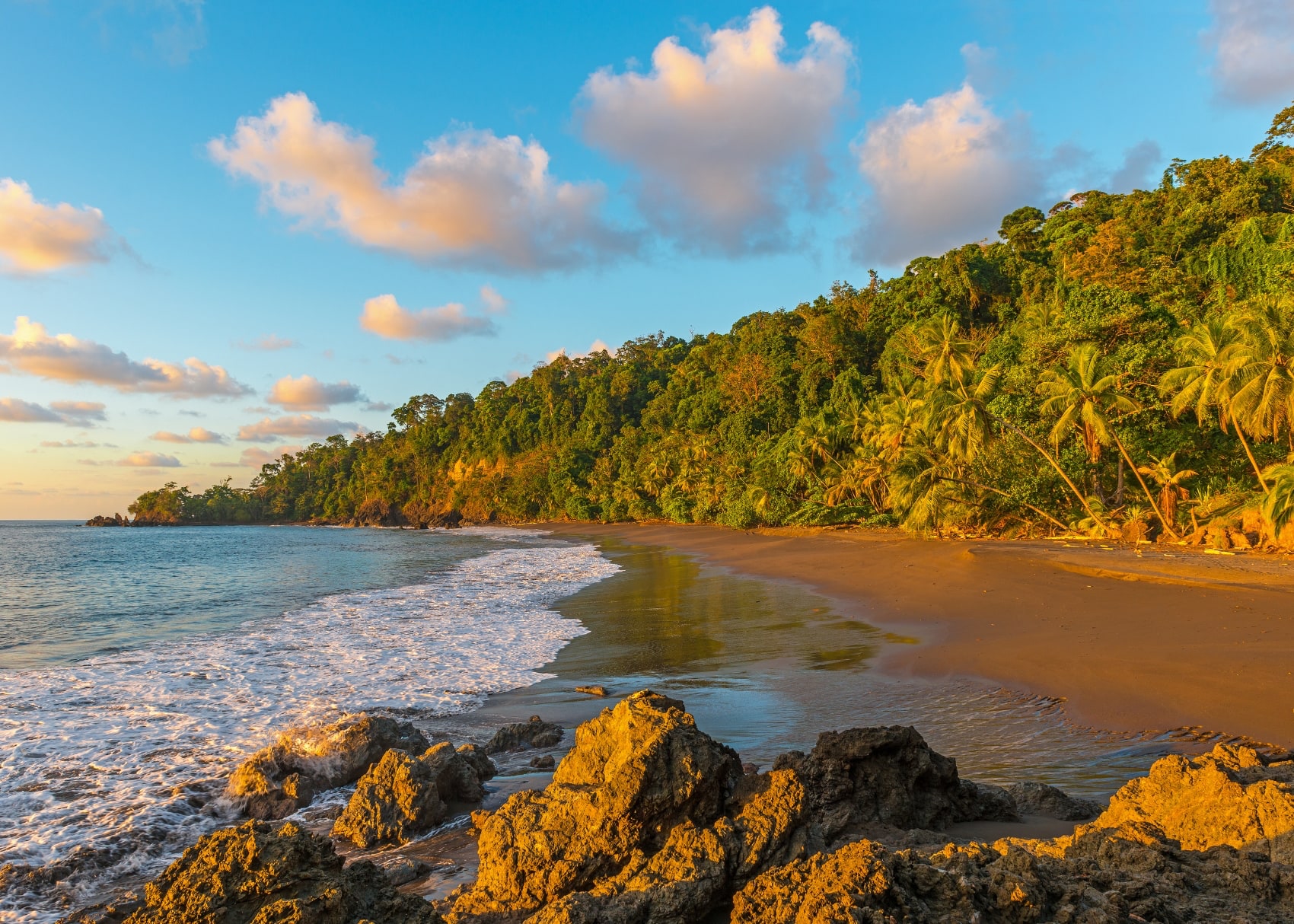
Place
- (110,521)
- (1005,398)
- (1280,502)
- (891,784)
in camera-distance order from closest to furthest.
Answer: (891,784), (1280,502), (1005,398), (110,521)

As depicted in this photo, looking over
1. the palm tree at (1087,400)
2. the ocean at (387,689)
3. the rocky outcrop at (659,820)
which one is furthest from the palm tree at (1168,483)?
the rocky outcrop at (659,820)

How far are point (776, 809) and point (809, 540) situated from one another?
26.5m

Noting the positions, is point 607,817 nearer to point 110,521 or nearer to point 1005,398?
point 1005,398

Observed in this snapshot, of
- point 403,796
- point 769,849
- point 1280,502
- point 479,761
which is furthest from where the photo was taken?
point 1280,502

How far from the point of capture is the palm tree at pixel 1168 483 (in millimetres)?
20156

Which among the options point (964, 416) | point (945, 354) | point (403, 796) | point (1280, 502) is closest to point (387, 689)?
point (403, 796)

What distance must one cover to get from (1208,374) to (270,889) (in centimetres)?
2202

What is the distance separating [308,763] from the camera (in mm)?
5770

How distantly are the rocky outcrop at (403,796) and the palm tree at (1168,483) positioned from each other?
71.3ft

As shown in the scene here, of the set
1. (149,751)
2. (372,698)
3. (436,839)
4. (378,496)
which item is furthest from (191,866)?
(378,496)

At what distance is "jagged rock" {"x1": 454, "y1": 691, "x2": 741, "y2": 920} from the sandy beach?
4.86 m

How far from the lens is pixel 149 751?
260 inches

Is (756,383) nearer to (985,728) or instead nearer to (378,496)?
(985,728)

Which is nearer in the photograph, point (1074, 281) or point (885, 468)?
point (885, 468)
